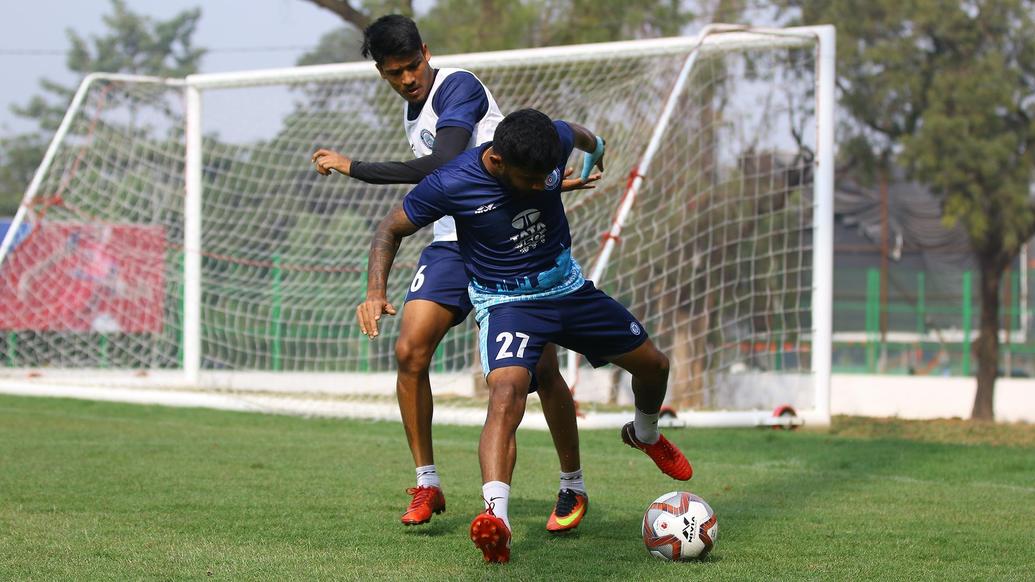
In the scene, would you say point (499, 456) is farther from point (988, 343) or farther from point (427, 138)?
point (988, 343)

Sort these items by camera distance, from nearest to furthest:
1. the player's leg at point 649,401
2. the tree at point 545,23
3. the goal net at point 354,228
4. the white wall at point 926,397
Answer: the player's leg at point 649,401
the goal net at point 354,228
the tree at point 545,23
the white wall at point 926,397

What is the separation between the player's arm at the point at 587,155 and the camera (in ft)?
17.2

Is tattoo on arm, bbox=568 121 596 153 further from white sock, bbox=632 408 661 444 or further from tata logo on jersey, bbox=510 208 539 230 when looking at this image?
white sock, bbox=632 408 661 444

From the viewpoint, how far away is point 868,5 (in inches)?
664

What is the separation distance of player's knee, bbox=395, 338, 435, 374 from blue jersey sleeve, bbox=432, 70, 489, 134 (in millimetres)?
964

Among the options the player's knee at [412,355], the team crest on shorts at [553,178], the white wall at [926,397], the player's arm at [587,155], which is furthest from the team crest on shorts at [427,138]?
the white wall at [926,397]

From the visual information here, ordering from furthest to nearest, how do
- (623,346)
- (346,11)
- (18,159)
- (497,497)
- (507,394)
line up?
(18,159) → (346,11) → (623,346) → (507,394) → (497,497)

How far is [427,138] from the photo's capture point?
18.6 ft

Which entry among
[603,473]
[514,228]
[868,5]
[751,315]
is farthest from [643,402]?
[868,5]

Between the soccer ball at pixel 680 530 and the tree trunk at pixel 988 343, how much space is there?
12.6 m

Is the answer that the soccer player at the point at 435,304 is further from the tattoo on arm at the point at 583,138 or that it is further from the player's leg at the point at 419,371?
the tattoo on arm at the point at 583,138

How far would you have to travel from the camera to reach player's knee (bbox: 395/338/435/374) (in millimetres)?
5352

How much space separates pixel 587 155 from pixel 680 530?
6.14 feet

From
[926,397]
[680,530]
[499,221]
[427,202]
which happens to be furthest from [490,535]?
[926,397]
